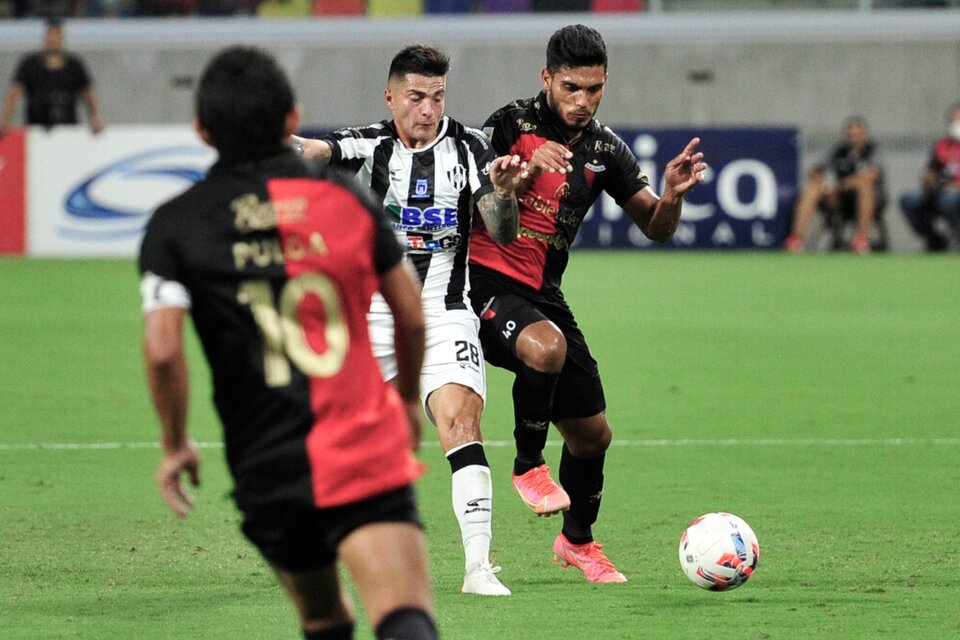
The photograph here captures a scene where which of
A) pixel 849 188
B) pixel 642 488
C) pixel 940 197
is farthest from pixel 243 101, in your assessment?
pixel 940 197

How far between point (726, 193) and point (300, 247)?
19027 mm

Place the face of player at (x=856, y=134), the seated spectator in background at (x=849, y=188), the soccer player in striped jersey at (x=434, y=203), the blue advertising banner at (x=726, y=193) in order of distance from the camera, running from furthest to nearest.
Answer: the face of player at (x=856, y=134)
the seated spectator in background at (x=849, y=188)
the blue advertising banner at (x=726, y=193)
the soccer player in striped jersey at (x=434, y=203)

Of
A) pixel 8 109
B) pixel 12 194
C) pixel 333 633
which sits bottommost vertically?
pixel 12 194

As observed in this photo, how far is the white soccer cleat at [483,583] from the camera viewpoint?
6.00 m

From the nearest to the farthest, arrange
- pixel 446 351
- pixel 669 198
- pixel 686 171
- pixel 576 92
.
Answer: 1. pixel 686 171
2. pixel 446 351
3. pixel 669 198
4. pixel 576 92

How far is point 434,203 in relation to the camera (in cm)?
649

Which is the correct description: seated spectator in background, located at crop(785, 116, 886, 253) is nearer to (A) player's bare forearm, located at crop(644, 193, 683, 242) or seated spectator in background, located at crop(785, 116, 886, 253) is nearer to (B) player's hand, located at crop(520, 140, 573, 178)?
(A) player's bare forearm, located at crop(644, 193, 683, 242)

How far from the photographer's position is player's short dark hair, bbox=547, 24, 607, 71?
647cm

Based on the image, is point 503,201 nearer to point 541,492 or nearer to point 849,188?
point 541,492

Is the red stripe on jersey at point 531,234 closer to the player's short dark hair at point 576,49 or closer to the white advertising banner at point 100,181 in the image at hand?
the player's short dark hair at point 576,49

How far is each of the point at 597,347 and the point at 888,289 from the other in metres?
5.56

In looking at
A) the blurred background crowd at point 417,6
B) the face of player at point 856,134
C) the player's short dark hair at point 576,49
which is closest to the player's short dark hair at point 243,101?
the player's short dark hair at point 576,49

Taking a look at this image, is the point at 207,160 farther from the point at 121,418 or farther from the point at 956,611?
the point at 956,611

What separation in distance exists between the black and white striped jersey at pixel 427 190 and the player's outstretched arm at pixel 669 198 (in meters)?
0.64
